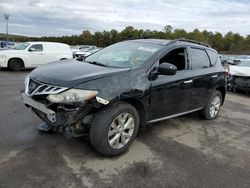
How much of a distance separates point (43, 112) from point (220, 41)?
7402 centimetres

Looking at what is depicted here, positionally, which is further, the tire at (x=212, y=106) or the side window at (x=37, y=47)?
the side window at (x=37, y=47)

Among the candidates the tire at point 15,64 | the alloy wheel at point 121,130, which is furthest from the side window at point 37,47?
the alloy wheel at point 121,130

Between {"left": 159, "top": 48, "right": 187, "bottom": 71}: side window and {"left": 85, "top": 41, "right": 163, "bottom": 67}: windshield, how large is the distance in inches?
10.6

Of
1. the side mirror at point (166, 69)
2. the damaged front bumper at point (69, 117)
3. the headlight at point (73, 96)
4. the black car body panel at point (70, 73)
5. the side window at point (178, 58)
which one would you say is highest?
the side window at point (178, 58)

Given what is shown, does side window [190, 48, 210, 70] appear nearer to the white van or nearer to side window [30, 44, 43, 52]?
the white van

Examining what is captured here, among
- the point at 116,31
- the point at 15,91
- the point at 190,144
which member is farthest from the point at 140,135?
the point at 116,31

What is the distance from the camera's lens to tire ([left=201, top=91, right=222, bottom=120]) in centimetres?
602

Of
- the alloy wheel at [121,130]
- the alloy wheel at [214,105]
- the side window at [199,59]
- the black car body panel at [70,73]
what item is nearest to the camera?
the black car body panel at [70,73]

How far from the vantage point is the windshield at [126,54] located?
4.54 meters

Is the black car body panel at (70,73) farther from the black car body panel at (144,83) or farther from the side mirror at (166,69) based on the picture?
the side mirror at (166,69)

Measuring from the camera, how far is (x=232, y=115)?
696cm

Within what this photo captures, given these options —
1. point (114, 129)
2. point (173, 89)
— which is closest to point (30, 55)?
point (173, 89)

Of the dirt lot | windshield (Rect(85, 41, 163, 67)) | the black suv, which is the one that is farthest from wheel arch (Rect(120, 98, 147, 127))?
windshield (Rect(85, 41, 163, 67))

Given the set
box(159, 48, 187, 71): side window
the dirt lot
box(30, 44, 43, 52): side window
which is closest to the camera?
the dirt lot
